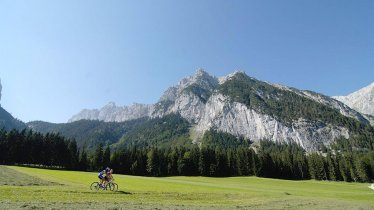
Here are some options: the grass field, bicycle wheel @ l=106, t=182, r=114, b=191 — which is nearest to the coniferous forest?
the grass field

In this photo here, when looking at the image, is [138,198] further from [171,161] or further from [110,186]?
[171,161]

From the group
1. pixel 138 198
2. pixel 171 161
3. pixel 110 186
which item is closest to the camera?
pixel 138 198

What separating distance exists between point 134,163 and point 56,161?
43680 mm

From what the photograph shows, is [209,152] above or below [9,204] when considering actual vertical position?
above

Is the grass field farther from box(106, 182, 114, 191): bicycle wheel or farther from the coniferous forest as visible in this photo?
the coniferous forest

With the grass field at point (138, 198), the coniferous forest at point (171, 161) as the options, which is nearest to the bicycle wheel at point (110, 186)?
the grass field at point (138, 198)

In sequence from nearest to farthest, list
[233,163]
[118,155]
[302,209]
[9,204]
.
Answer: [9,204], [302,209], [118,155], [233,163]

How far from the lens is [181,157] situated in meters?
148

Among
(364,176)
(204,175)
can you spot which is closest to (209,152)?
(204,175)

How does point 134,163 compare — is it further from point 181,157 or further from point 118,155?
point 181,157

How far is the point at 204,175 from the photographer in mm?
144875

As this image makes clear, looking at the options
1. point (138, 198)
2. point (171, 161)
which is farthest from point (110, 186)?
point (171, 161)

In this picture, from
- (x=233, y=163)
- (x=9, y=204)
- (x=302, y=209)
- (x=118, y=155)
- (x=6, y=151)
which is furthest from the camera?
(x=233, y=163)

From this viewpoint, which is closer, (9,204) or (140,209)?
(9,204)
